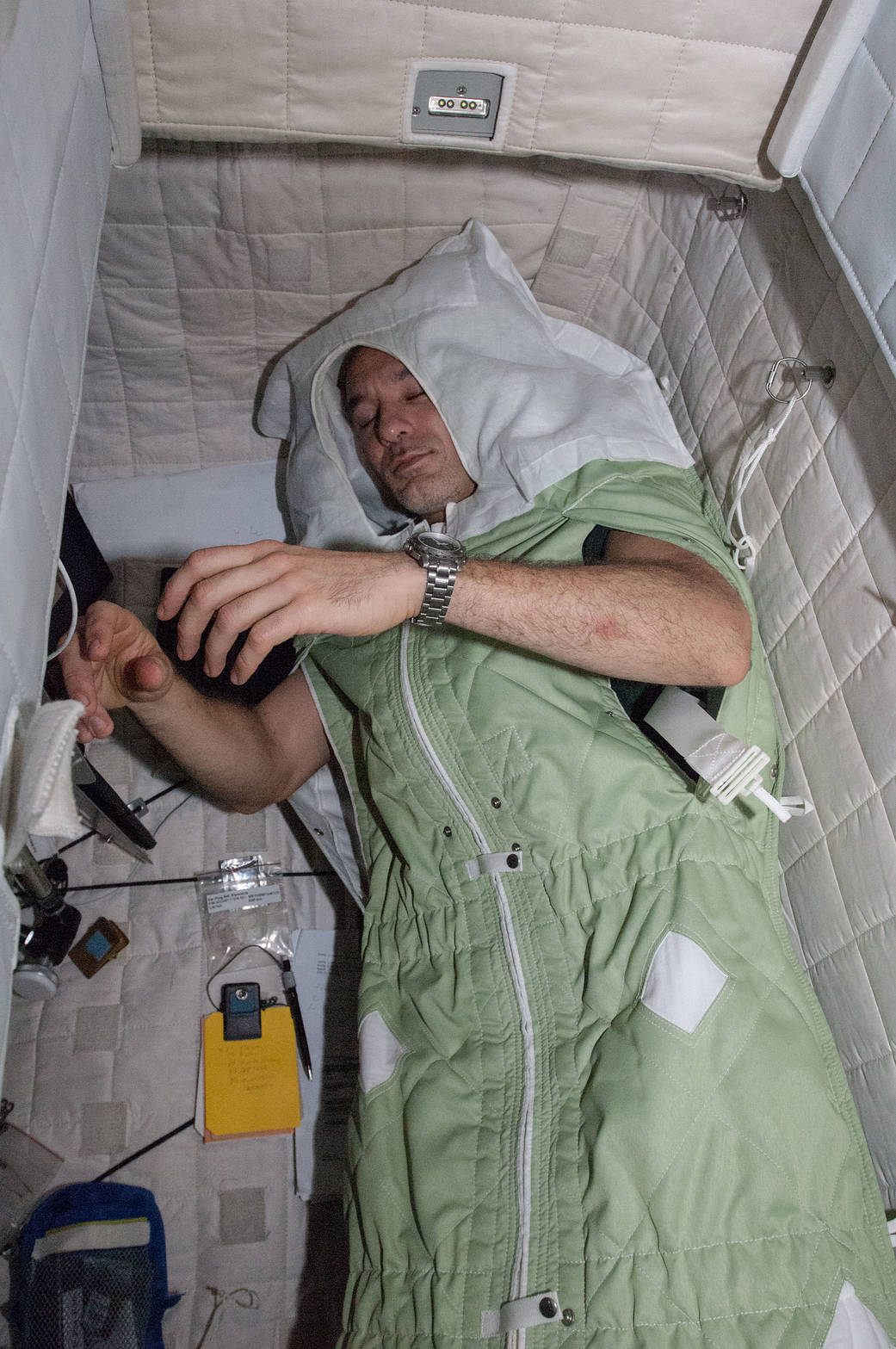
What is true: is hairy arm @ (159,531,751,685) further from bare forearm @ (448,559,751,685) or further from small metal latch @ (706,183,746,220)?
small metal latch @ (706,183,746,220)

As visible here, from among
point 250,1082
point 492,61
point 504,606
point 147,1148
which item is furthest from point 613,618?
point 147,1148

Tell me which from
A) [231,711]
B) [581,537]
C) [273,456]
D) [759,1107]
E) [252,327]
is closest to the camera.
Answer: [759,1107]

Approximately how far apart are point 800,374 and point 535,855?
68cm

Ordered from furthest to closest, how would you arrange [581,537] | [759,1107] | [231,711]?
[231,711]
[581,537]
[759,1107]

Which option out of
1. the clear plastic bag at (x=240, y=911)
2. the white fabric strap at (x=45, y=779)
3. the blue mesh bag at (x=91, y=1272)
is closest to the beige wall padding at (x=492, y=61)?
the white fabric strap at (x=45, y=779)

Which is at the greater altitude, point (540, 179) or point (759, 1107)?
point (540, 179)

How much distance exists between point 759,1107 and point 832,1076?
11cm

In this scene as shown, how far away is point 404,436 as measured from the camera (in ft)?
4.66

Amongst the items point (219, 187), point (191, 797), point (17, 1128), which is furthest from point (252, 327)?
point (17, 1128)

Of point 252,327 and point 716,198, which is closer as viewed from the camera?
point 716,198

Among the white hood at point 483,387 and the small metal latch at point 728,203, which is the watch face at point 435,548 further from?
the small metal latch at point 728,203

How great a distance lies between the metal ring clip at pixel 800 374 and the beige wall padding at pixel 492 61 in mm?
239

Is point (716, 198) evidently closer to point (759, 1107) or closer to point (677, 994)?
point (677, 994)

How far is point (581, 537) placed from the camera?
120 centimetres
